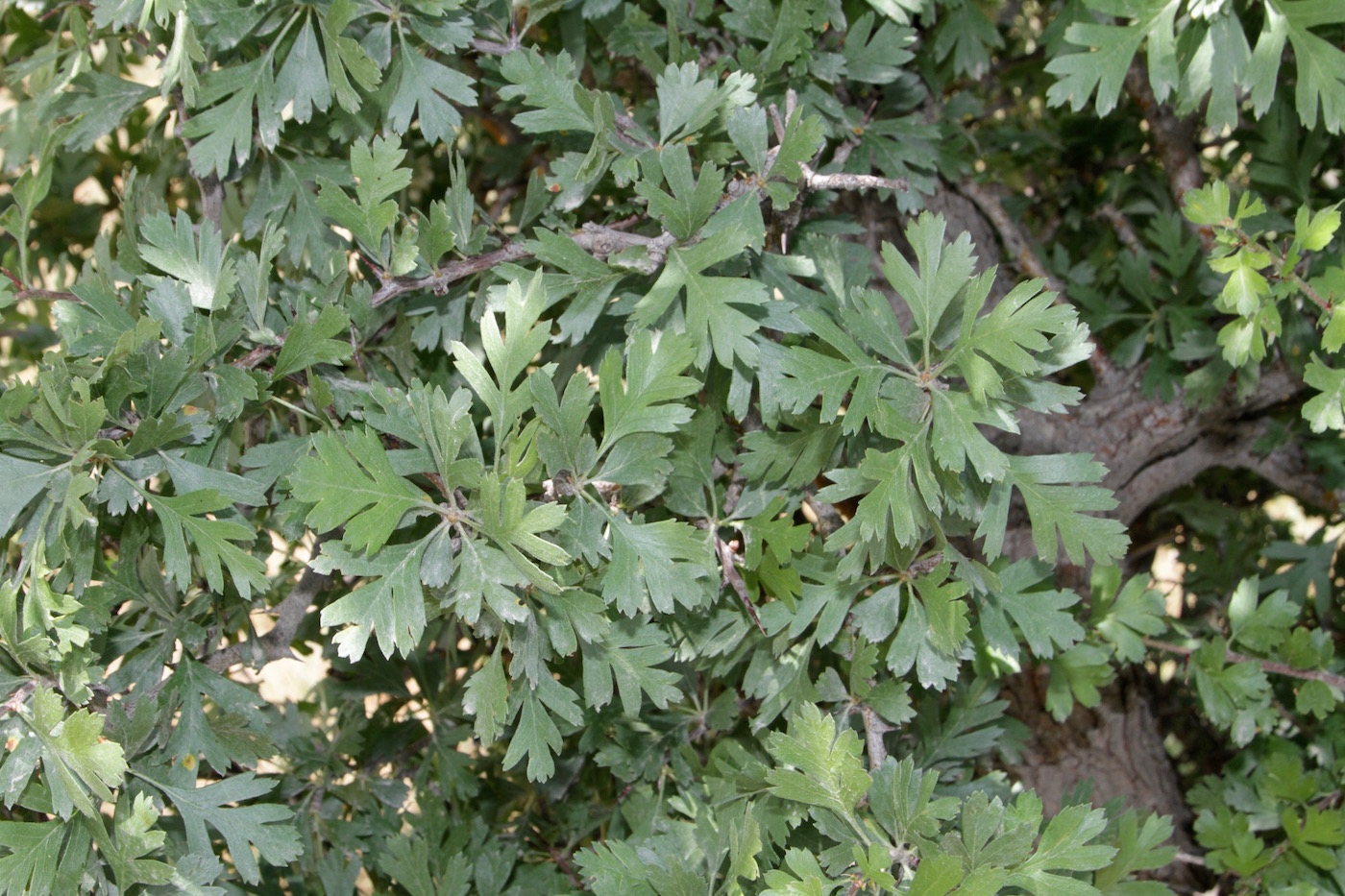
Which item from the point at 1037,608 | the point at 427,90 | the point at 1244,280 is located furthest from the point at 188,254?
the point at 1244,280

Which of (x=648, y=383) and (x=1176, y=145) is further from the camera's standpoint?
(x=1176, y=145)

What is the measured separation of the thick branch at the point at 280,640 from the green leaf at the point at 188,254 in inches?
10.8

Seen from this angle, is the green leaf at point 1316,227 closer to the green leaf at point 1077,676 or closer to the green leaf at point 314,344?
the green leaf at point 1077,676

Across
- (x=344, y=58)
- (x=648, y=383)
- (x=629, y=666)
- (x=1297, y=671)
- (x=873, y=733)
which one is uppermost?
(x=344, y=58)

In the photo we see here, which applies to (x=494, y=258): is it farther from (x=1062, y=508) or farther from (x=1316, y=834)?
(x=1316, y=834)

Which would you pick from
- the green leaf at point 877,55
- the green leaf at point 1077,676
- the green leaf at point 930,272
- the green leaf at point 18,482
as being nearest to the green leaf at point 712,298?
→ the green leaf at point 930,272

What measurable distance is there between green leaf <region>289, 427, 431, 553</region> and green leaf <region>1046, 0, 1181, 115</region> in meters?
0.72

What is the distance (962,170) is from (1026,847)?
80 cm

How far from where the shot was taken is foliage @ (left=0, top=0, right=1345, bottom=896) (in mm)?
815

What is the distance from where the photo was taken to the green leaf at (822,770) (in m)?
0.82

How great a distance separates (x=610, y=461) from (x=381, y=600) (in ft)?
0.69

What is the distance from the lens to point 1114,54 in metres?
1.03

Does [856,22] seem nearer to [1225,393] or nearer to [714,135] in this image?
[714,135]

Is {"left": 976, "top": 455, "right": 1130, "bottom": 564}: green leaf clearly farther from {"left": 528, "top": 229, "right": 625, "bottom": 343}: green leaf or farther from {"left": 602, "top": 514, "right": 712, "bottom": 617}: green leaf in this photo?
{"left": 528, "top": 229, "right": 625, "bottom": 343}: green leaf
